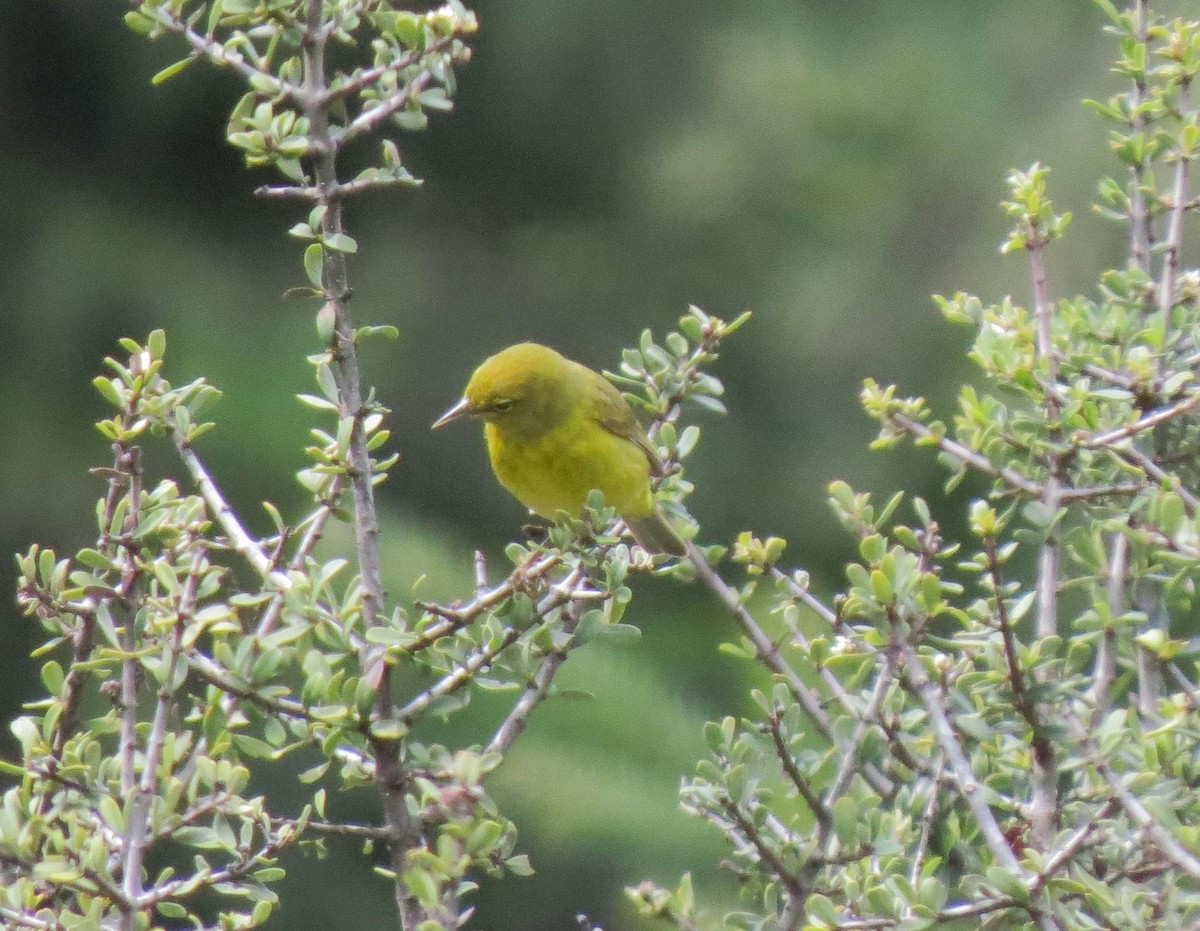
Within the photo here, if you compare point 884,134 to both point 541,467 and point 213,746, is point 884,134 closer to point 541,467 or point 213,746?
point 541,467

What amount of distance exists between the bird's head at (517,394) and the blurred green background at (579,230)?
2.63 metres

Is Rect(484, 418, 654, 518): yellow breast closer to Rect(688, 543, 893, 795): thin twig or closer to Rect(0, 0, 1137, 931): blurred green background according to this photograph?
Rect(688, 543, 893, 795): thin twig

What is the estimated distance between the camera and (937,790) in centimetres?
138

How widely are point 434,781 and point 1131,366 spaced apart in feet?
2.31

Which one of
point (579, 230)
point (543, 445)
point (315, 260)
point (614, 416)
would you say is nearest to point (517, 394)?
point (543, 445)

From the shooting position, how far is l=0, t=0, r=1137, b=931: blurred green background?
19.6 ft

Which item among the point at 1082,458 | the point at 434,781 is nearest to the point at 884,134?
the point at 1082,458

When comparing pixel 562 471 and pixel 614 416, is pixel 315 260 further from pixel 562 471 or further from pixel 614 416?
pixel 614 416

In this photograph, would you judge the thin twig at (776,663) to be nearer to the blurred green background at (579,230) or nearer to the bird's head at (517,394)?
the bird's head at (517,394)

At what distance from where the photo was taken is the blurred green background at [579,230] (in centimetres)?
596

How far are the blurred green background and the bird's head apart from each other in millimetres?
2625

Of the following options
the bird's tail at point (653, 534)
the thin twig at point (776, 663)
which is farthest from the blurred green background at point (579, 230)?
the thin twig at point (776, 663)

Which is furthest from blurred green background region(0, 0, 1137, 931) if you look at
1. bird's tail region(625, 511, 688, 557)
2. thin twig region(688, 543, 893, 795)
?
thin twig region(688, 543, 893, 795)

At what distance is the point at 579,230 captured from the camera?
23.2ft
